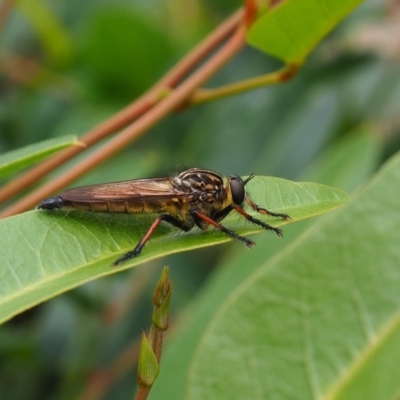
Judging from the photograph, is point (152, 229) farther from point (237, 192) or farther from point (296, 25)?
point (296, 25)

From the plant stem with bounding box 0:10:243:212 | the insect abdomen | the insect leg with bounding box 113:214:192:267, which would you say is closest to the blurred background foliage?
the plant stem with bounding box 0:10:243:212

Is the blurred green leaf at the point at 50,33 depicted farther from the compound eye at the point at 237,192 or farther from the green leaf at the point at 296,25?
the compound eye at the point at 237,192

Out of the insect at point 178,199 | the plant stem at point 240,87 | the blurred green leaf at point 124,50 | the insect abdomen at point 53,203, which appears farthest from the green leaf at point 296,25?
the blurred green leaf at point 124,50

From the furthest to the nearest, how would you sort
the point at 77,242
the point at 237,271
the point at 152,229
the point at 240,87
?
the point at 237,271 → the point at 240,87 → the point at 152,229 → the point at 77,242

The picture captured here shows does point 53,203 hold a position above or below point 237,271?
below

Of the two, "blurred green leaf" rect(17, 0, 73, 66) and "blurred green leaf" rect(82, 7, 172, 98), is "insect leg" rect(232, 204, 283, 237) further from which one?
"blurred green leaf" rect(17, 0, 73, 66)

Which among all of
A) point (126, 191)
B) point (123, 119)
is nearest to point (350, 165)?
point (123, 119)
